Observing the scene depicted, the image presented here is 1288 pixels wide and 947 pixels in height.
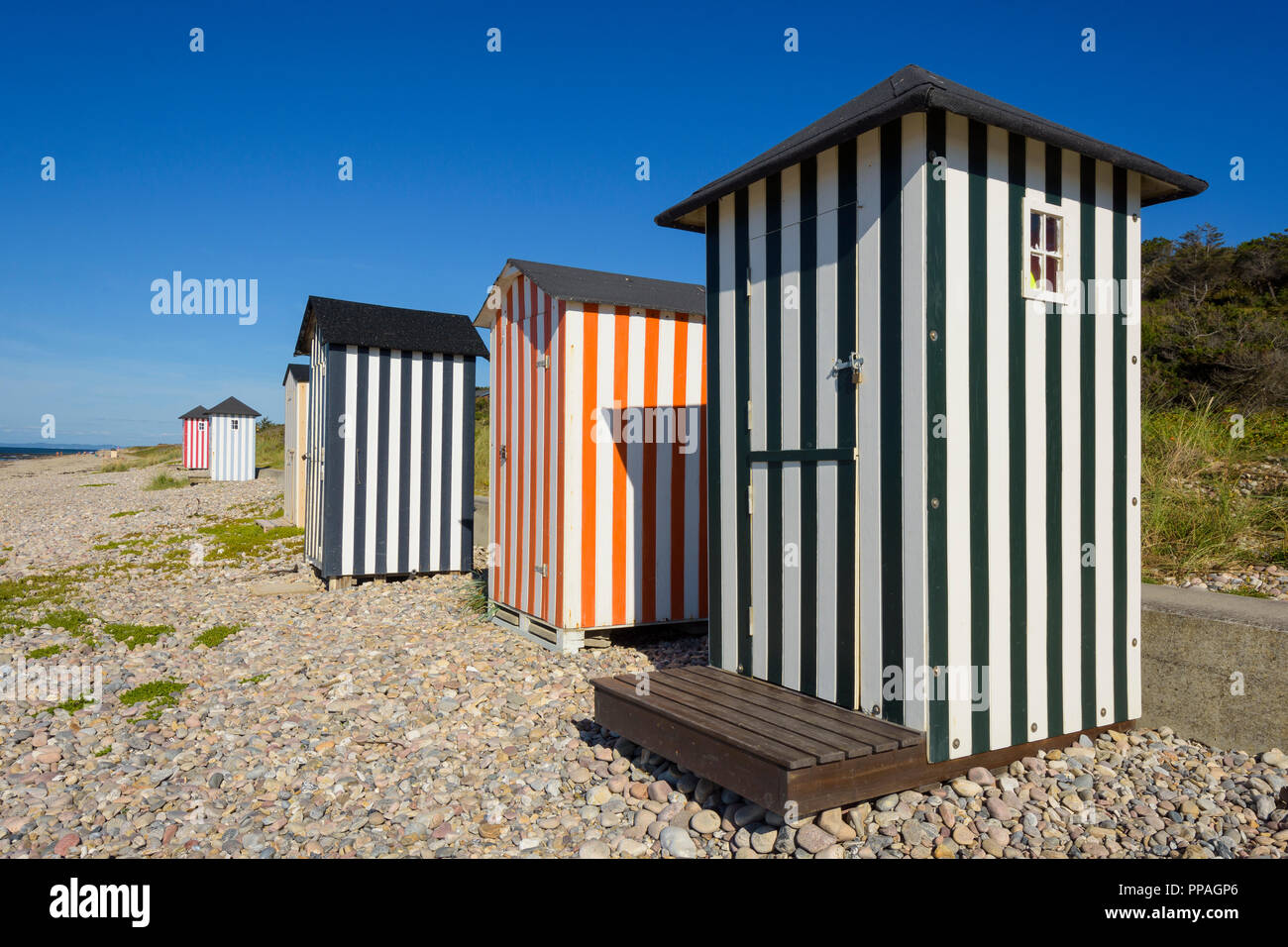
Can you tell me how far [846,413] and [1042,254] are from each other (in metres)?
1.18

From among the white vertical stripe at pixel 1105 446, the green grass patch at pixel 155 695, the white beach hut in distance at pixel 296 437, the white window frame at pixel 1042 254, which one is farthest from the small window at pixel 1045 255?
the white beach hut in distance at pixel 296 437

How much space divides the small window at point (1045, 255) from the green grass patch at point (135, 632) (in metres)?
7.03

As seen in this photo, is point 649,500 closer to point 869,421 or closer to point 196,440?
point 869,421

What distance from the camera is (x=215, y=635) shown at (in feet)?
23.7

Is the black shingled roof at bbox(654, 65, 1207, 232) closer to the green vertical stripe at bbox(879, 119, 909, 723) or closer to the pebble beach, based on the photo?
the green vertical stripe at bbox(879, 119, 909, 723)

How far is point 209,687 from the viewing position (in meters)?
5.82

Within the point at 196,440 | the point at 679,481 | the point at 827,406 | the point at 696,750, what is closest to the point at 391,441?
the point at 679,481

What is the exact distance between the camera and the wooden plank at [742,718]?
3.23 m

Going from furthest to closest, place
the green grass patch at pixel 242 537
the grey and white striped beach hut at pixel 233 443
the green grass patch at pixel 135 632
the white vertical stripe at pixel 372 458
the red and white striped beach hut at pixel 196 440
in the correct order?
the red and white striped beach hut at pixel 196 440
the grey and white striped beach hut at pixel 233 443
the green grass patch at pixel 242 537
the white vertical stripe at pixel 372 458
the green grass patch at pixel 135 632

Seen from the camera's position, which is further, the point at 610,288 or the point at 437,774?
the point at 610,288

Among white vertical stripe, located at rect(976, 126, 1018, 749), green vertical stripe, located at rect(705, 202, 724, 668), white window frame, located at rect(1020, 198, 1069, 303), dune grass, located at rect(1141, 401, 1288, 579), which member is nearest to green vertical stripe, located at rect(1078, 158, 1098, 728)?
white window frame, located at rect(1020, 198, 1069, 303)

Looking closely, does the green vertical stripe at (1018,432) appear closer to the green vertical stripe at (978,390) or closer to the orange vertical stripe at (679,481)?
the green vertical stripe at (978,390)

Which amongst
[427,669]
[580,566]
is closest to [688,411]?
[580,566]
